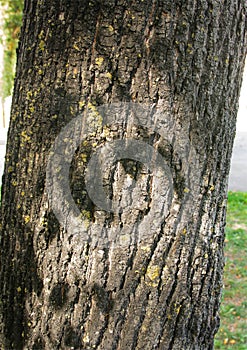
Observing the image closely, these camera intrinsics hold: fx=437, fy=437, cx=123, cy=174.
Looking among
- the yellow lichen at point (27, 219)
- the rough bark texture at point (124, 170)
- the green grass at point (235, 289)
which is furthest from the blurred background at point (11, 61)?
the yellow lichen at point (27, 219)

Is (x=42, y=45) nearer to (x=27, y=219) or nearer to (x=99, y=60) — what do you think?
(x=99, y=60)

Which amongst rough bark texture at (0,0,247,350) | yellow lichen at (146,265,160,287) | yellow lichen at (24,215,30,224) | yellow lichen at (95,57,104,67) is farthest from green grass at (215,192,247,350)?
yellow lichen at (95,57,104,67)

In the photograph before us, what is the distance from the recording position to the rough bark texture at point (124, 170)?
1.46 m

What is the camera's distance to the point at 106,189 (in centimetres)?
150

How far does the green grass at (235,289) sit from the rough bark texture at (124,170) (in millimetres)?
2335

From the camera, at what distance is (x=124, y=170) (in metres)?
1.50

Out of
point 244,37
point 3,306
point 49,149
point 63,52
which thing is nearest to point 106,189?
point 49,149

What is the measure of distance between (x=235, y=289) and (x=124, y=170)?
11.3 ft

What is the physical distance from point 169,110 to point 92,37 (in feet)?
1.16

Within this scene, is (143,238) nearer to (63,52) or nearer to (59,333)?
(59,333)

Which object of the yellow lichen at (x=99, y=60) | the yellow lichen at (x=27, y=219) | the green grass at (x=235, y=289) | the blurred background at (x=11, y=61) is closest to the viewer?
the yellow lichen at (x=99, y=60)

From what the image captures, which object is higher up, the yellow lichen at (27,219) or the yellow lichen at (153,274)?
the yellow lichen at (27,219)

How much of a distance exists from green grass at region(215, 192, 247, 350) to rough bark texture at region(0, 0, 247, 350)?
2335 millimetres

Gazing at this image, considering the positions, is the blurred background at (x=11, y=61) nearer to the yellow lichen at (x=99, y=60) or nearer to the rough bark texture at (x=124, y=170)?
the rough bark texture at (x=124, y=170)
